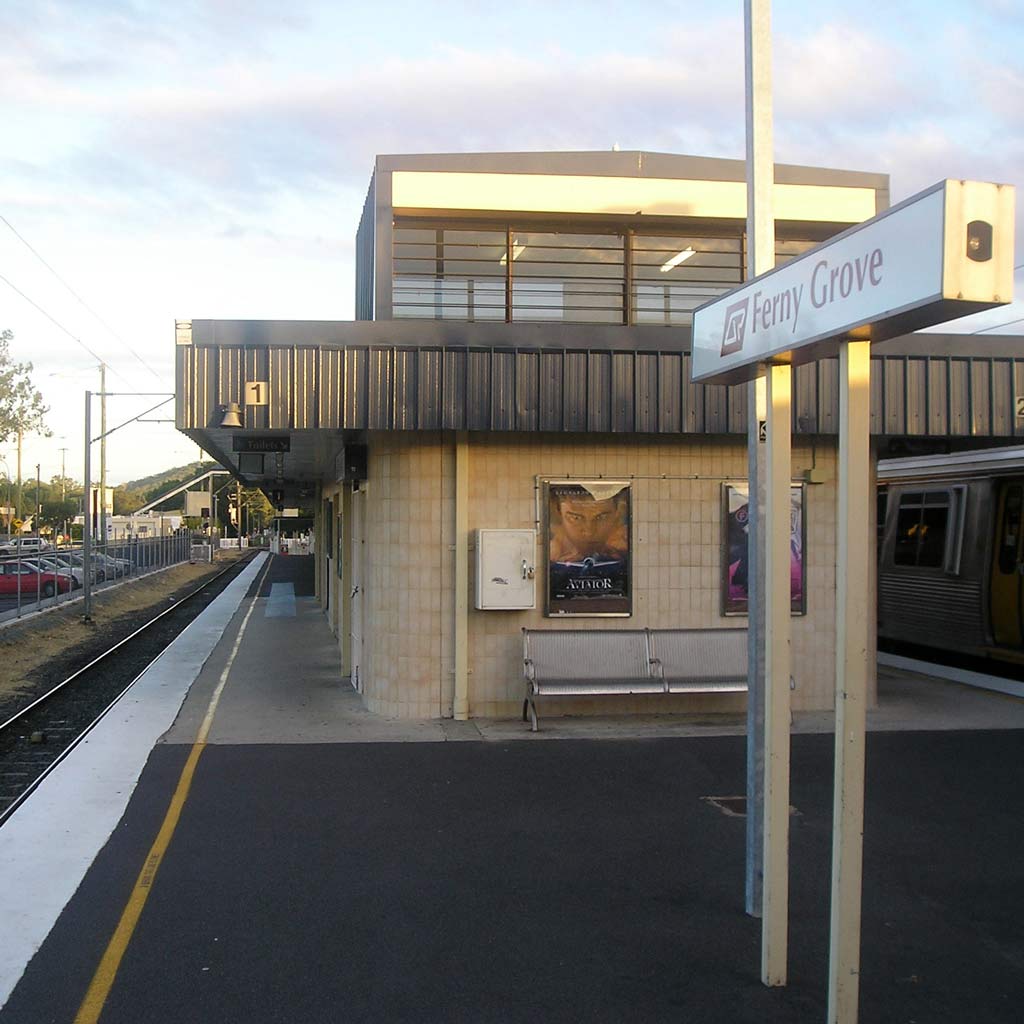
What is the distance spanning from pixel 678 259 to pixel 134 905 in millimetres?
9096

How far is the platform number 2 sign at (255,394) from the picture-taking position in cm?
946

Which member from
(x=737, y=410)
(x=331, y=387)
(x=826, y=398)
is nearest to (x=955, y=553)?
(x=826, y=398)

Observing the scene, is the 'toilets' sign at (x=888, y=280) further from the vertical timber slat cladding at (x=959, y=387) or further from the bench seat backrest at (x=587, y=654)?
the vertical timber slat cladding at (x=959, y=387)

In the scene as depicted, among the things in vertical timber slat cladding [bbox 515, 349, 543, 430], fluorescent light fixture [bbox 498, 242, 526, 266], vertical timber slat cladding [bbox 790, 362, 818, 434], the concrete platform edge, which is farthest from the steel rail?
vertical timber slat cladding [bbox 790, 362, 818, 434]

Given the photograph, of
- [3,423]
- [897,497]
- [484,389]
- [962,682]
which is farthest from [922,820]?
[3,423]

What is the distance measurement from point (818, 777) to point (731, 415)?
349 cm

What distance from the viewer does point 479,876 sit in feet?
19.6

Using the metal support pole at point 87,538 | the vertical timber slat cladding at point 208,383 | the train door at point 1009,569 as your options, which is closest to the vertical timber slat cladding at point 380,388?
the vertical timber slat cladding at point 208,383

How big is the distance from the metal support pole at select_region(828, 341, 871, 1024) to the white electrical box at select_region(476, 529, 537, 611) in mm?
6189

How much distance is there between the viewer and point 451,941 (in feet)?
16.7

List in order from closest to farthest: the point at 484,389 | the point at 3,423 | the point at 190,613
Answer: the point at 484,389
the point at 190,613
the point at 3,423

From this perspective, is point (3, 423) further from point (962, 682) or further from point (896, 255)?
point (896, 255)

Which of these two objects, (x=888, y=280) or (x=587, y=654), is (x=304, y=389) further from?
(x=888, y=280)

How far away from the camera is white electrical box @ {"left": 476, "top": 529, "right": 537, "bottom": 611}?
10.1 meters
